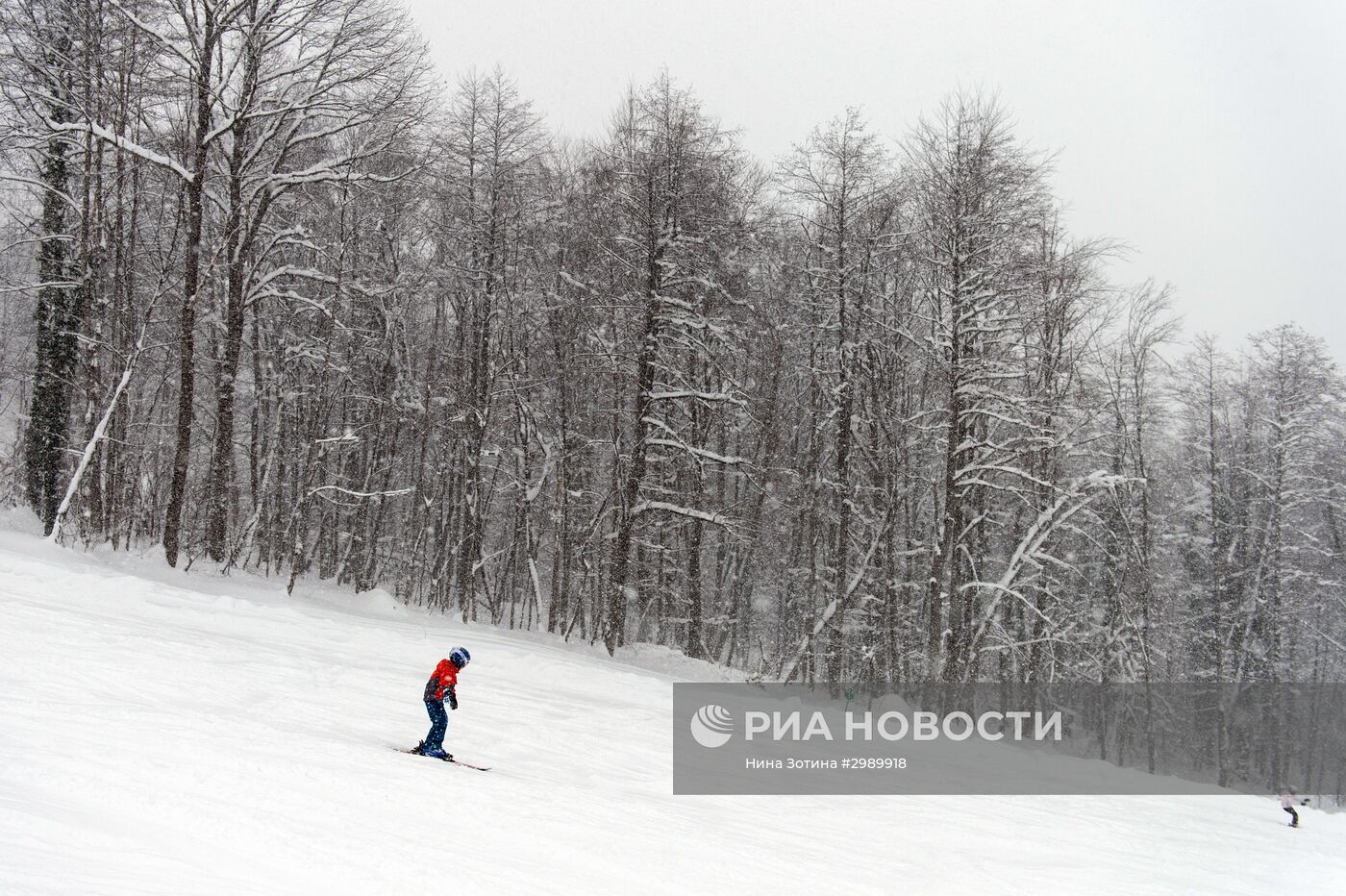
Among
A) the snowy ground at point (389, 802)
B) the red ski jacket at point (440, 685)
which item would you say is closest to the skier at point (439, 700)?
the red ski jacket at point (440, 685)

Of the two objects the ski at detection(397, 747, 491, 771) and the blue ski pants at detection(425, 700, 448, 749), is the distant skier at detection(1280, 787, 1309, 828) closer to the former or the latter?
the ski at detection(397, 747, 491, 771)

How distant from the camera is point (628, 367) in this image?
71.9ft

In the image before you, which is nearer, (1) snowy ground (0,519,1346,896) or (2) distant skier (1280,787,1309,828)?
(1) snowy ground (0,519,1346,896)

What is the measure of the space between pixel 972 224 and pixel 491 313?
1288 centimetres

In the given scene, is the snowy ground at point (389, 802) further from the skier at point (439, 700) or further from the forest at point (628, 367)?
the forest at point (628, 367)

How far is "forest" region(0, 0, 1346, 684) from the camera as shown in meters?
18.4

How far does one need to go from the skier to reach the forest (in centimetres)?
978

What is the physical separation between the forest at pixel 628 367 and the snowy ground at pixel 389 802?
17.7ft

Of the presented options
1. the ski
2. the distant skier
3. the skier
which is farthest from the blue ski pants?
the distant skier

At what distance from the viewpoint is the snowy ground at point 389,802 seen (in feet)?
19.7

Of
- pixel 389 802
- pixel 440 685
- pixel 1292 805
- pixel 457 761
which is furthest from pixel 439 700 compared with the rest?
pixel 1292 805

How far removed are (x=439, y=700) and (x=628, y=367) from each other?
13447 mm

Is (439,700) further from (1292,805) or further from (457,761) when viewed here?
(1292,805)

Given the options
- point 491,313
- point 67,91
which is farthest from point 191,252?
point 491,313
